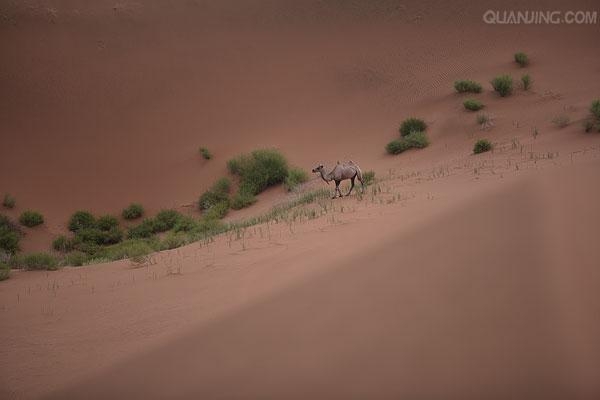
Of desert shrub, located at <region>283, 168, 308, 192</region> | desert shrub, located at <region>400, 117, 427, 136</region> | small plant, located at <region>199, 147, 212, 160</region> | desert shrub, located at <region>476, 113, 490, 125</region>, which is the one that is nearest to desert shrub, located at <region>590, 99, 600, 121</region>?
desert shrub, located at <region>476, 113, 490, 125</region>

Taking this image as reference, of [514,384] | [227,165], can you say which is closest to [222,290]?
[514,384]

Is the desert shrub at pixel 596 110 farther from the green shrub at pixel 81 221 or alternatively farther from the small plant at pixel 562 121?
the green shrub at pixel 81 221

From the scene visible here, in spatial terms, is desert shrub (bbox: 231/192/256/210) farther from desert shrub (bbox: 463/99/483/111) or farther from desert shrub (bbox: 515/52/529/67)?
desert shrub (bbox: 515/52/529/67)

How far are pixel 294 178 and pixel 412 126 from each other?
17.9ft

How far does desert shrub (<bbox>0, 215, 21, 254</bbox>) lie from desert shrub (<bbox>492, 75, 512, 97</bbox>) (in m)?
18.4

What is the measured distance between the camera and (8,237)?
14.7 meters

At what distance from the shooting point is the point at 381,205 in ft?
26.3

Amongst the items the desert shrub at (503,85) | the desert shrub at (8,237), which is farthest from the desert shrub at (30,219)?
the desert shrub at (503,85)

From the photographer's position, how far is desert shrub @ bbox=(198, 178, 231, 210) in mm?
17547

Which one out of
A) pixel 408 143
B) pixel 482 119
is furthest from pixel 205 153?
pixel 482 119

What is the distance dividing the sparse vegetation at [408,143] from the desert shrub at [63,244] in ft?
37.8

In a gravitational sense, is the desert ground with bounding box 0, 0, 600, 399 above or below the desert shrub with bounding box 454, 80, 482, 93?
below

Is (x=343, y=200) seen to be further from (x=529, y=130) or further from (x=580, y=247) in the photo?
(x=529, y=130)

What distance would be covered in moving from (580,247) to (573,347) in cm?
127
